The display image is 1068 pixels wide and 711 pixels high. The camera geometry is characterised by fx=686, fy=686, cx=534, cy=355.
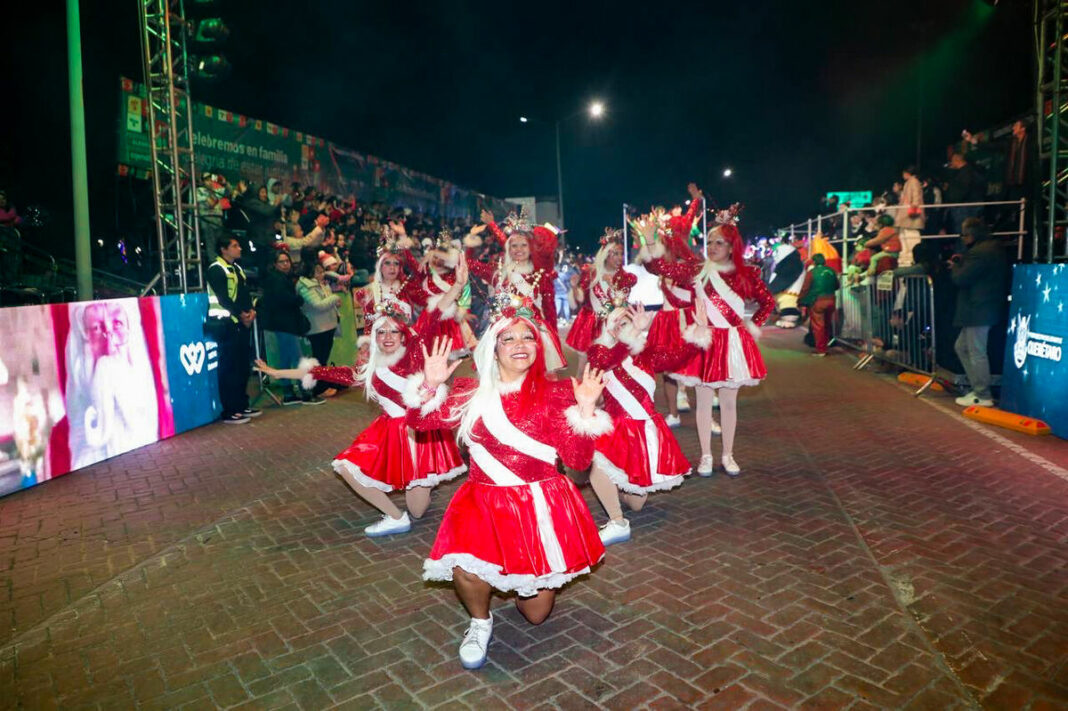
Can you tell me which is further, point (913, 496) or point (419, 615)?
point (913, 496)

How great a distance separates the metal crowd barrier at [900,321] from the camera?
401 inches

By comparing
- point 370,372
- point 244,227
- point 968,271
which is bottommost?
point 370,372

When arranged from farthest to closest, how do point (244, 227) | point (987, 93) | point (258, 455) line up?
point (987, 93), point (244, 227), point (258, 455)

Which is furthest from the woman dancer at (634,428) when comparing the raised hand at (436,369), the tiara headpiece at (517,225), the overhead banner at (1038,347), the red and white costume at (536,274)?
the overhead banner at (1038,347)

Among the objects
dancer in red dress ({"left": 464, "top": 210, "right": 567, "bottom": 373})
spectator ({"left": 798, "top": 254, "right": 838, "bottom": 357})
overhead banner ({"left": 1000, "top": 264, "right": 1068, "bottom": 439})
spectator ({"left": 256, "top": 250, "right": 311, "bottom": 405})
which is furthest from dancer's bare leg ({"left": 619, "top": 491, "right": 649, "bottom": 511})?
spectator ({"left": 798, "top": 254, "right": 838, "bottom": 357})

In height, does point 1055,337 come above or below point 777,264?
below

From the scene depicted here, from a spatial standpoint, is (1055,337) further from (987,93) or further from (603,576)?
(987,93)

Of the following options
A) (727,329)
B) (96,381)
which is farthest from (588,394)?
(96,381)

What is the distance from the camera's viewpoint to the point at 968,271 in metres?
8.64

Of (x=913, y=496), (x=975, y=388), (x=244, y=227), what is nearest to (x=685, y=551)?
(x=913, y=496)

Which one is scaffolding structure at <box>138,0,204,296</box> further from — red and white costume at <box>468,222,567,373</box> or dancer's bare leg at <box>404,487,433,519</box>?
dancer's bare leg at <box>404,487,433,519</box>

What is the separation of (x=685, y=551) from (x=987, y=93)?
68.5ft

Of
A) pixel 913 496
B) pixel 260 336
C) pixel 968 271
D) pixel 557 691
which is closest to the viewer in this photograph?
pixel 557 691

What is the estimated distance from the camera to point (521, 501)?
10.7 ft
